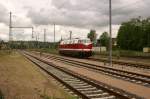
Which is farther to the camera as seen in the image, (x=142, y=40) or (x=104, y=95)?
(x=142, y=40)

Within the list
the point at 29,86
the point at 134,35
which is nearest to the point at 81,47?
the point at 29,86

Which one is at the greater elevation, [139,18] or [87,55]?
[139,18]

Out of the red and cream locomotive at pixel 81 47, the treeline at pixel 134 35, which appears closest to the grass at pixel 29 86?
the red and cream locomotive at pixel 81 47

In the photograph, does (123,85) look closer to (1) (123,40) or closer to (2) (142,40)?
(2) (142,40)

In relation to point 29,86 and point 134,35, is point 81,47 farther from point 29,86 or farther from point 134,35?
point 134,35

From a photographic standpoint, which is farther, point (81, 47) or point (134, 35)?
point (134, 35)

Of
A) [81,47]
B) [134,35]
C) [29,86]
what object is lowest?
[29,86]

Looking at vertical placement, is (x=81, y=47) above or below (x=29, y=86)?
above

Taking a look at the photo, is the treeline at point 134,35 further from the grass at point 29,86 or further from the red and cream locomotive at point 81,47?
the grass at point 29,86

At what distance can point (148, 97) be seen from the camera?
15453 mm

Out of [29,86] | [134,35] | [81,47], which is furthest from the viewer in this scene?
[134,35]

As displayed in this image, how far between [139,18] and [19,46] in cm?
6362

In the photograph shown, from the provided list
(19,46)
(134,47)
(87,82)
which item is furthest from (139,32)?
(87,82)

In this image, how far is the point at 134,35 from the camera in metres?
114
